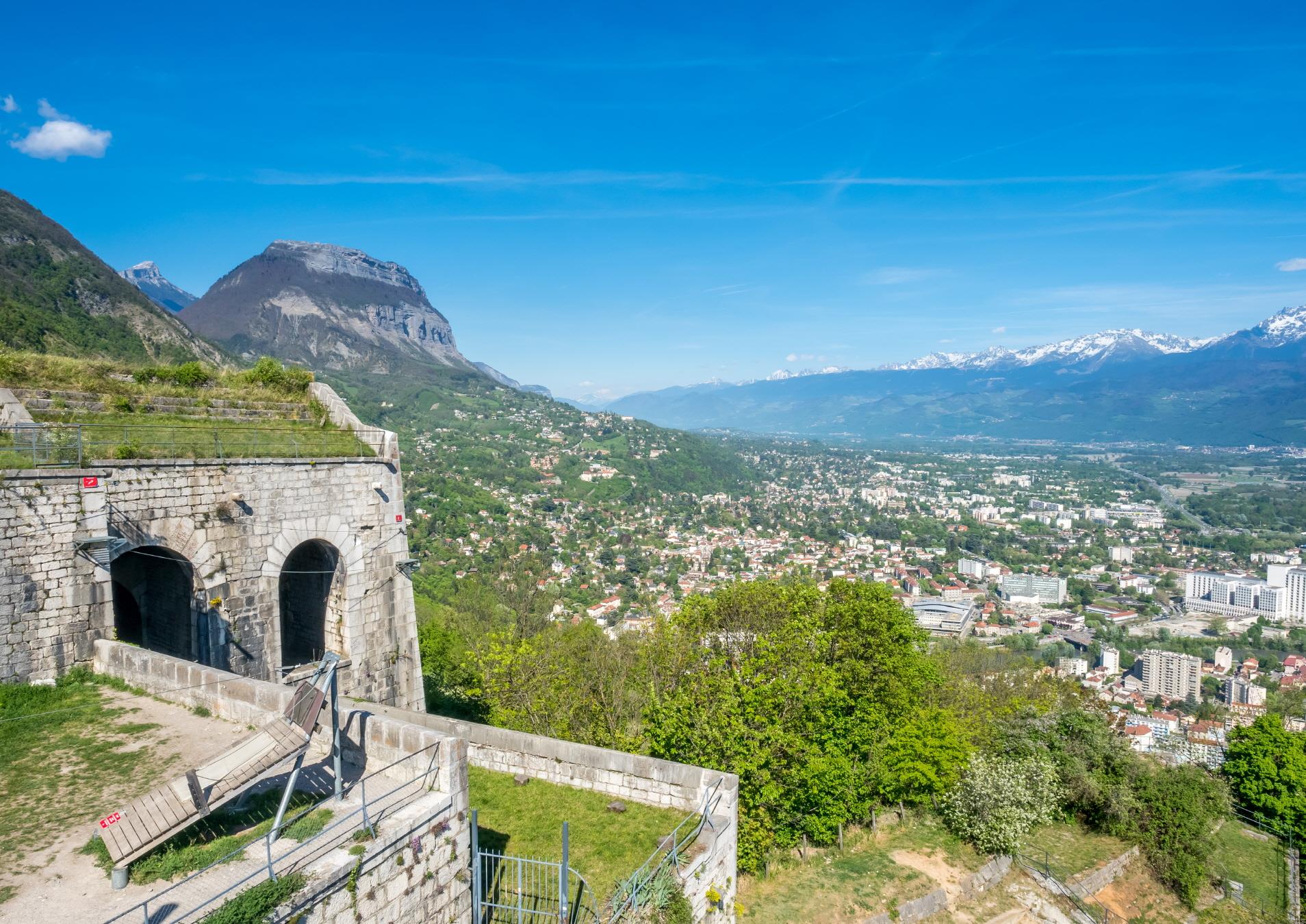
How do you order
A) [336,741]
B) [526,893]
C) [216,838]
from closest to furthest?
[216,838] → [336,741] → [526,893]

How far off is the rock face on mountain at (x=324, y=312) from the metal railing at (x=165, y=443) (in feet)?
376

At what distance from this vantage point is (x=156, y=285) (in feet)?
597

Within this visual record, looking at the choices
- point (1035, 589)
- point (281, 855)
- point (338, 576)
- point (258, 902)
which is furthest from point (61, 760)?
point (1035, 589)

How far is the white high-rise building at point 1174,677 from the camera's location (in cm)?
4825

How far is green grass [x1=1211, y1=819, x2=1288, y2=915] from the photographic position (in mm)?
19188

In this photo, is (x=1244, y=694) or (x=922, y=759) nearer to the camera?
(x=922, y=759)

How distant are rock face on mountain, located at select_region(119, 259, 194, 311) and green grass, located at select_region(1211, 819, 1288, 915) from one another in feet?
648

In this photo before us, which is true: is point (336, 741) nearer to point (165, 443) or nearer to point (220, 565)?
point (220, 565)

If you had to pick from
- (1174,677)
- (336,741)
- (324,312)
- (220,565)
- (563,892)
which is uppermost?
(324,312)

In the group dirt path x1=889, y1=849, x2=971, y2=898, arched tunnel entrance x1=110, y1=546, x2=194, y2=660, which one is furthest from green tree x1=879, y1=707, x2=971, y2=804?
arched tunnel entrance x1=110, y1=546, x2=194, y2=660

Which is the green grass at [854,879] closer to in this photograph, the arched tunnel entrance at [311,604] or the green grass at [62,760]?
the arched tunnel entrance at [311,604]

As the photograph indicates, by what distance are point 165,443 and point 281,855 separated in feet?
23.5

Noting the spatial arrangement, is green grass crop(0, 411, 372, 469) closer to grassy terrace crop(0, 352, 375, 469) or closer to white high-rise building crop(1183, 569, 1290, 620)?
grassy terrace crop(0, 352, 375, 469)

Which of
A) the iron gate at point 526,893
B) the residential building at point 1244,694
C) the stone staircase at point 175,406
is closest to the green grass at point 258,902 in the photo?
the iron gate at point 526,893
